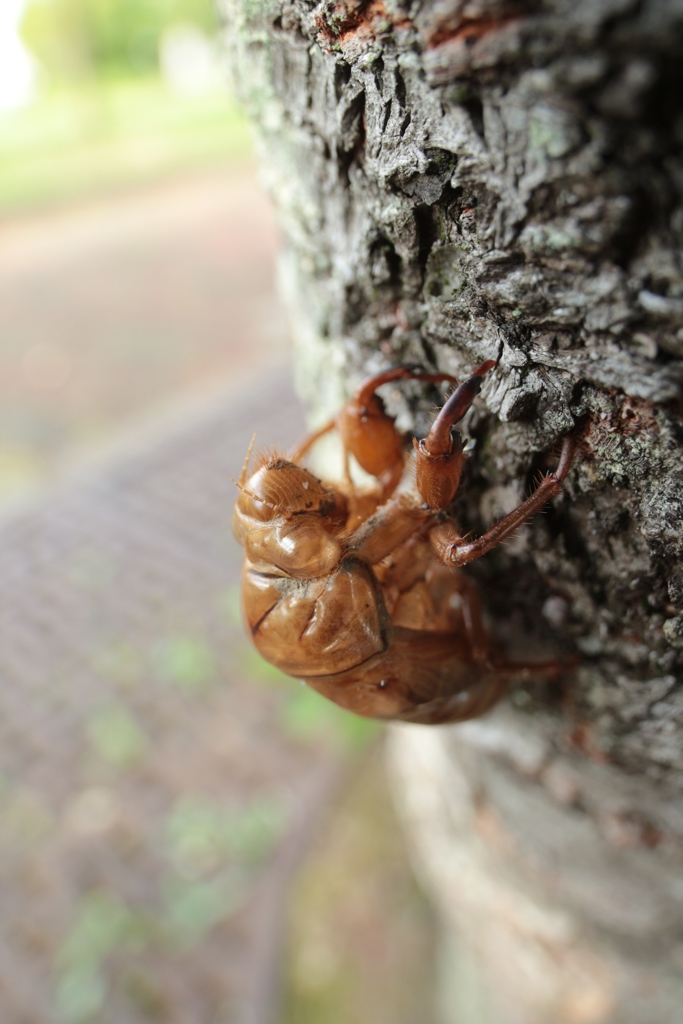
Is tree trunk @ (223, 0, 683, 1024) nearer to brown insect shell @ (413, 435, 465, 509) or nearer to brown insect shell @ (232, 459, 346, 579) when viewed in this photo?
brown insect shell @ (413, 435, 465, 509)

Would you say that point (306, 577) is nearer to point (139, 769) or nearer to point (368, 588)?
point (368, 588)

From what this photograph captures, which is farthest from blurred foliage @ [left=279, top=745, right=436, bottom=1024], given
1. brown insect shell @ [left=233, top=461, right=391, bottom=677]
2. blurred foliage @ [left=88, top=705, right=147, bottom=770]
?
brown insect shell @ [left=233, top=461, right=391, bottom=677]

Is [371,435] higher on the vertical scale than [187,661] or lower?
higher

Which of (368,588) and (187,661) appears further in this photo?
(187,661)

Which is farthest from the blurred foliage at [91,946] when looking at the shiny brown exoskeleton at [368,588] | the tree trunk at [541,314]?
the shiny brown exoskeleton at [368,588]

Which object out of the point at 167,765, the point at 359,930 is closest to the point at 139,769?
the point at 167,765

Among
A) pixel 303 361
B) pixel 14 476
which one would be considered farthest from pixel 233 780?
pixel 14 476
